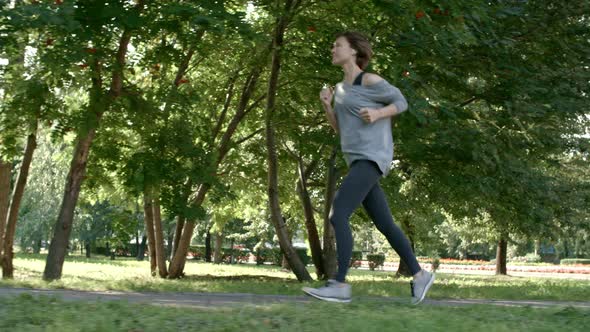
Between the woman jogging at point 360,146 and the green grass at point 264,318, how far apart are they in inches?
19.6

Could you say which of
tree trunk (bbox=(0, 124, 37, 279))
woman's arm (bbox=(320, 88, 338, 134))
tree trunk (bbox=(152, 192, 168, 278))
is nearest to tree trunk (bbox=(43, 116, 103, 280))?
tree trunk (bbox=(0, 124, 37, 279))

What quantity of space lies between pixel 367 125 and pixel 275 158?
9661 mm

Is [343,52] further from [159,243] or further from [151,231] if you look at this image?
[151,231]

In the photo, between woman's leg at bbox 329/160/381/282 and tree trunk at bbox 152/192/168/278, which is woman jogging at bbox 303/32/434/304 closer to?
woman's leg at bbox 329/160/381/282

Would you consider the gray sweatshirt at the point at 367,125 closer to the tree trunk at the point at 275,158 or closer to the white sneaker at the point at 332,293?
the white sneaker at the point at 332,293

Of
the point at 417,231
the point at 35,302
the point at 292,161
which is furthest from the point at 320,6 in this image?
the point at 417,231

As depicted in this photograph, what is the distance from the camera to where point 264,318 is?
4.52 meters

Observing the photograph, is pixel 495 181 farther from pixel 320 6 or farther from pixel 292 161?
pixel 292 161

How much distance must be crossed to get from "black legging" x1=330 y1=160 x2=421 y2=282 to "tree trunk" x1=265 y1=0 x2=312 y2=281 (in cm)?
803

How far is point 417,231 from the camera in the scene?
26.5 meters

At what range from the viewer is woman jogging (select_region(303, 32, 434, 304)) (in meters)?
5.66

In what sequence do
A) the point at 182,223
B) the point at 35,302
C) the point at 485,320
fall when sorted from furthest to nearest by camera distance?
1. the point at 182,223
2. the point at 35,302
3. the point at 485,320

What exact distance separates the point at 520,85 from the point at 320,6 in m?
3.75

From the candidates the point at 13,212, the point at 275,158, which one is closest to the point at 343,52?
the point at 275,158
